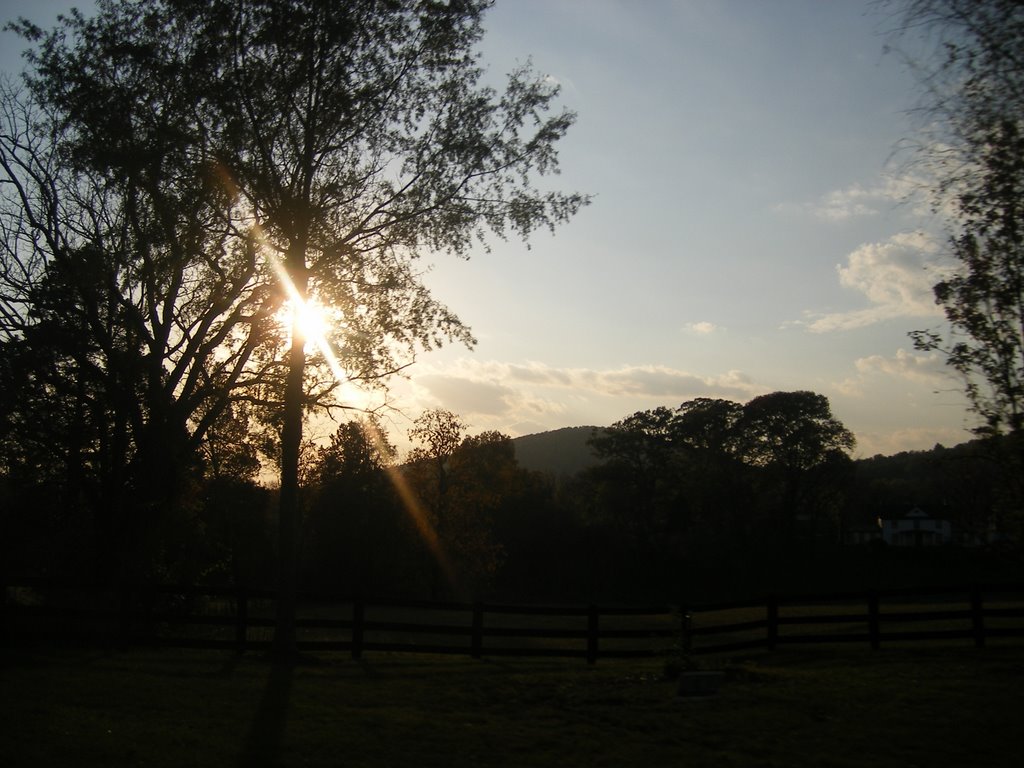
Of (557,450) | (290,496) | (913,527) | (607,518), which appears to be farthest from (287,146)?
(557,450)

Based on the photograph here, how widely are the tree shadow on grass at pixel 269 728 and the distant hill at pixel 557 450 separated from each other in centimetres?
12657

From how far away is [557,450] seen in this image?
152500 mm

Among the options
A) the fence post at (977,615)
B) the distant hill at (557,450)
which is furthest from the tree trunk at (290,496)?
the distant hill at (557,450)

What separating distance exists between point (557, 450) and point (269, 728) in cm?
14355

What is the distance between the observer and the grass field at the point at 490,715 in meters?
8.49

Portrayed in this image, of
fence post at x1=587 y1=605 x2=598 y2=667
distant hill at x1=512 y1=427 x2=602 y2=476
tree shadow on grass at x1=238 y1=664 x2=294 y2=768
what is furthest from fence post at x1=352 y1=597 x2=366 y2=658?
distant hill at x1=512 y1=427 x2=602 y2=476

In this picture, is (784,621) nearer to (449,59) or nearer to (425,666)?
(425,666)

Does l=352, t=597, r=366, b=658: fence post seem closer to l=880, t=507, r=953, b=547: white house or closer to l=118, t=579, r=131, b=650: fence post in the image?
Result: l=118, t=579, r=131, b=650: fence post

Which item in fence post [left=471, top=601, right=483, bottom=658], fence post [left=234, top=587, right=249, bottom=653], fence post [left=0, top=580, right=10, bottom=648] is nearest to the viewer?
fence post [left=0, top=580, right=10, bottom=648]

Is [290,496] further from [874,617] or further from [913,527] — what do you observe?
[913,527]

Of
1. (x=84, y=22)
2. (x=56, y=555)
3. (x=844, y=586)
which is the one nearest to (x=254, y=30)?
(x=84, y=22)

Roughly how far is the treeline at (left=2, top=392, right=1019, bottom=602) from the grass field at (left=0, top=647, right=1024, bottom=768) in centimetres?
2190

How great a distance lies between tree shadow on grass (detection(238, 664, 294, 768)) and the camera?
828 cm

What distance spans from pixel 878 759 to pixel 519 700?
503cm
